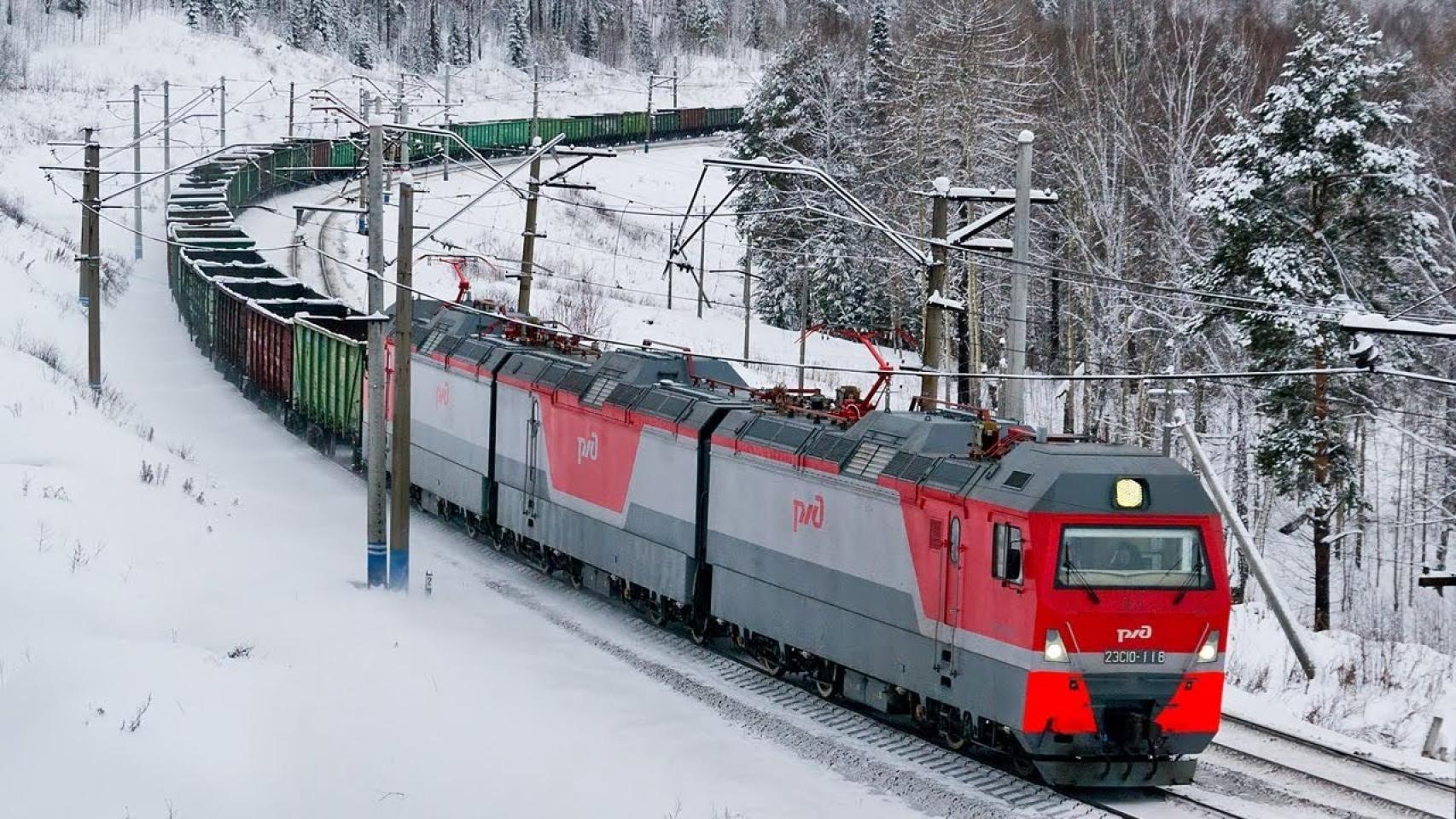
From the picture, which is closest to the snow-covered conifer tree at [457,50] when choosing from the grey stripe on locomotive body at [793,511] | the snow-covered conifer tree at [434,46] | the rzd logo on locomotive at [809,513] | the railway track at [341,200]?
the snow-covered conifer tree at [434,46]

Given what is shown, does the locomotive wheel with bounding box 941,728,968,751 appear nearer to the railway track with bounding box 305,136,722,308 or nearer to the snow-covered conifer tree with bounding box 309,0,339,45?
the railway track with bounding box 305,136,722,308

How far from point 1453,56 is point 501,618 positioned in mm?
44874

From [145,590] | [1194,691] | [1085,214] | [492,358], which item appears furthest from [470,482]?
[1085,214]

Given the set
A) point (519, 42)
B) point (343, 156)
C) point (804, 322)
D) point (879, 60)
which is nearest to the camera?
point (804, 322)

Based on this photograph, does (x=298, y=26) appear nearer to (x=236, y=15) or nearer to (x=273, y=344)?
(x=236, y=15)

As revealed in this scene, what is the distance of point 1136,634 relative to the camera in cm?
1472

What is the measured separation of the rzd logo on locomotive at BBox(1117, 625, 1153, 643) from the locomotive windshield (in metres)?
0.36

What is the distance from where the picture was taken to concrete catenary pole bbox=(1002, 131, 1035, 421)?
20266mm

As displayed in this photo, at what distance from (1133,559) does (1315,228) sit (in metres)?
19.5

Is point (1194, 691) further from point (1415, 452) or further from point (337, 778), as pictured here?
point (1415, 452)

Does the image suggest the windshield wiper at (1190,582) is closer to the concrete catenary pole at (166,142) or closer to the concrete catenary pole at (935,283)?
the concrete catenary pole at (935,283)

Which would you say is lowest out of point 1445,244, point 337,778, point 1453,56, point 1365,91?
point 337,778

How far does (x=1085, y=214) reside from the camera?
147 ft

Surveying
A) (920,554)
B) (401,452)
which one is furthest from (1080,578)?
(401,452)
